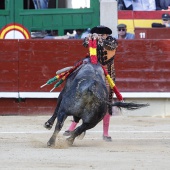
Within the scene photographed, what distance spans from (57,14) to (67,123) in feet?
13.0

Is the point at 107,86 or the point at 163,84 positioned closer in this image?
the point at 107,86

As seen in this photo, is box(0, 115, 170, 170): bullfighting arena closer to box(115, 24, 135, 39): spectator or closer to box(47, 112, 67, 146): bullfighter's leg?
box(47, 112, 67, 146): bullfighter's leg

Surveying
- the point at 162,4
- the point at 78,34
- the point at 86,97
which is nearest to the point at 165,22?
the point at 162,4

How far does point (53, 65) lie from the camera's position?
45.3 ft

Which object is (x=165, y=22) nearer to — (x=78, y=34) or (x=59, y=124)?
(x=78, y=34)

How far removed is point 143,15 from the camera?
15297 millimetres

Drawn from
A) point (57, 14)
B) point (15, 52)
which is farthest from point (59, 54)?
point (57, 14)

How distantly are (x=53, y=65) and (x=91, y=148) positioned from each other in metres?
4.46

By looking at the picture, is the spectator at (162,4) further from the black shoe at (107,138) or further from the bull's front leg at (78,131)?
the bull's front leg at (78,131)

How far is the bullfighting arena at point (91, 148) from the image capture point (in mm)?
8016

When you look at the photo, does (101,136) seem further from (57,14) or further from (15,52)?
(57,14)

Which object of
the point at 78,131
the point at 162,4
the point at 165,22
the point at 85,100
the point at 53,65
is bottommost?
the point at 78,131

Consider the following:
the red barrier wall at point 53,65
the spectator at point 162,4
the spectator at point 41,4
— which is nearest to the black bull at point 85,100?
the red barrier wall at point 53,65

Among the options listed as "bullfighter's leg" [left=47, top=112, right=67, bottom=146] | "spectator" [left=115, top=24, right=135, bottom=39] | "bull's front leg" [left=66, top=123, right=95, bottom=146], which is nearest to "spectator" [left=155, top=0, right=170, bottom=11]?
"spectator" [left=115, top=24, right=135, bottom=39]
